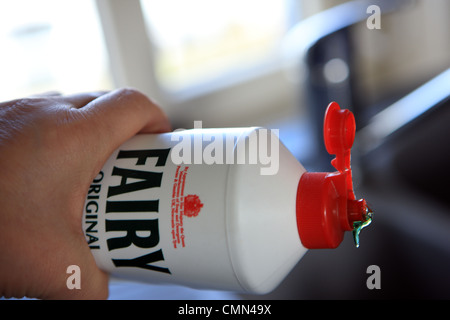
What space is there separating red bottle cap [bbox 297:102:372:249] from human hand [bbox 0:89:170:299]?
0.19 meters

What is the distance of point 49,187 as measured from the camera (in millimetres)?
429

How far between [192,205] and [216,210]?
0.02 meters

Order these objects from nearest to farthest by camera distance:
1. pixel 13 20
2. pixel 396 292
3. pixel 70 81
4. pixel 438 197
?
pixel 396 292 < pixel 438 197 < pixel 13 20 < pixel 70 81

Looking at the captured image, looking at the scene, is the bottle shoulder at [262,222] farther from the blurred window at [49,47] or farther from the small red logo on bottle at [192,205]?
the blurred window at [49,47]

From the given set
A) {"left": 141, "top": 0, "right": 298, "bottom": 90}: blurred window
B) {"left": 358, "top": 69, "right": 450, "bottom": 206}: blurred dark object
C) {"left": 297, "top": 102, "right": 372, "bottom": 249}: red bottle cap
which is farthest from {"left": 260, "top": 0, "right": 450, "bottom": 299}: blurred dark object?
{"left": 141, "top": 0, "right": 298, "bottom": 90}: blurred window

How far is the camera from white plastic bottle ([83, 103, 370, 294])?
401 mm

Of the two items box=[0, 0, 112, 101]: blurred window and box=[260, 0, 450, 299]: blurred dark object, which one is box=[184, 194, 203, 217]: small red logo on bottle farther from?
box=[0, 0, 112, 101]: blurred window

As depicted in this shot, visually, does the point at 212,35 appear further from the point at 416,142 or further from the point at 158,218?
the point at 158,218

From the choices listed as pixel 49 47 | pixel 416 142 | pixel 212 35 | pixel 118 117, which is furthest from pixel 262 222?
pixel 212 35

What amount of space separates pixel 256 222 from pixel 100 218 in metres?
0.14

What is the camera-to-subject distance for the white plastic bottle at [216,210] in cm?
40

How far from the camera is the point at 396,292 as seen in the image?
2.83 ft

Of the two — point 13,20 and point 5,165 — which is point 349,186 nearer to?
point 5,165
